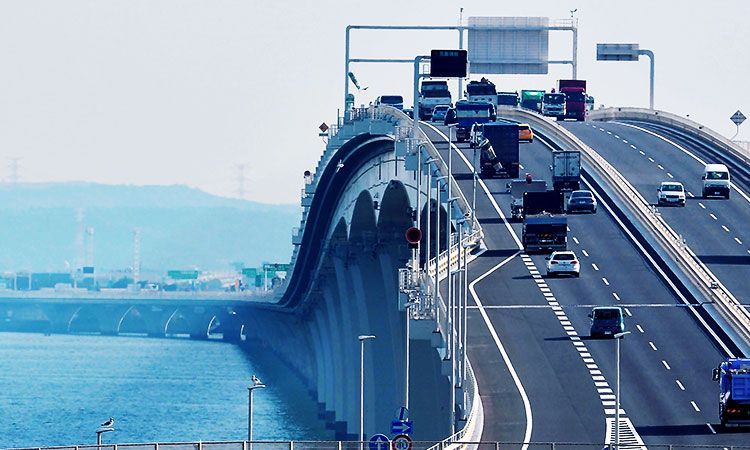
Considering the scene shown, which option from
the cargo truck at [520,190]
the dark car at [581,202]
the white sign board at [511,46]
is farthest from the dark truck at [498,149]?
the white sign board at [511,46]

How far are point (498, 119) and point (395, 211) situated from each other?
25.0 metres

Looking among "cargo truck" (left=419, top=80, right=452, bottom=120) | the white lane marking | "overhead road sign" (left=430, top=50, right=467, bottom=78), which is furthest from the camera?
"cargo truck" (left=419, top=80, right=452, bottom=120)

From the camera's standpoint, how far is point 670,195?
139m

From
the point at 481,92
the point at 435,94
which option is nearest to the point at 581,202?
the point at 435,94

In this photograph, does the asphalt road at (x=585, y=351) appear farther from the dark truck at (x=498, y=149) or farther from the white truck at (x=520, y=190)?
the dark truck at (x=498, y=149)

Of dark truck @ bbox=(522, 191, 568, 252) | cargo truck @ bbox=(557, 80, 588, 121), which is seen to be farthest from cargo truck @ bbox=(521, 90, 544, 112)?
dark truck @ bbox=(522, 191, 568, 252)

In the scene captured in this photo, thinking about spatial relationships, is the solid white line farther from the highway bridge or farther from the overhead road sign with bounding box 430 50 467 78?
the overhead road sign with bounding box 430 50 467 78

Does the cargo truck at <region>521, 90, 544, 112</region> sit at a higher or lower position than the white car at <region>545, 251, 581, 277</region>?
higher

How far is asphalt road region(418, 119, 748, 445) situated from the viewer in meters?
81.8

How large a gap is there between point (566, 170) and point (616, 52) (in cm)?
4794

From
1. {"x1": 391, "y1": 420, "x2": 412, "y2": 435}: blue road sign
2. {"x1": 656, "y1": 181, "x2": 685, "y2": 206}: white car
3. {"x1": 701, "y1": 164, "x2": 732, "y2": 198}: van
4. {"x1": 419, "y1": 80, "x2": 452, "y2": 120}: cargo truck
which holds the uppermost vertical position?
{"x1": 419, "y1": 80, "x2": 452, "y2": 120}: cargo truck

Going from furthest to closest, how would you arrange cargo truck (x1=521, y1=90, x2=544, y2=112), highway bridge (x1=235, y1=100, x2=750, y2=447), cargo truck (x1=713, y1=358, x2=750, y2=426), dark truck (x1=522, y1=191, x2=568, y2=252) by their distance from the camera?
cargo truck (x1=521, y1=90, x2=544, y2=112), dark truck (x1=522, y1=191, x2=568, y2=252), highway bridge (x1=235, y1=100, x2=750, y2=447), cargo truck (x1=713, y1=358, x2=750, y2=426)

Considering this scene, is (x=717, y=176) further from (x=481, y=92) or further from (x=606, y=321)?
(x=606, y=321)

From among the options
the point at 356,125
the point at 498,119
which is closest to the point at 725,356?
the point at 356,125
